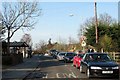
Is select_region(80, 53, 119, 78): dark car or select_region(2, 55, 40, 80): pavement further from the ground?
select_region(80, 53, 119, 78): dark car

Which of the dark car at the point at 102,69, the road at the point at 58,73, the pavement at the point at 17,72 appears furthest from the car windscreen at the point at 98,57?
the pavement at the point at 17,72

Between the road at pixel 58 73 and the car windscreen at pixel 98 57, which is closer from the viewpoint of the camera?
the road at pixel 58 73

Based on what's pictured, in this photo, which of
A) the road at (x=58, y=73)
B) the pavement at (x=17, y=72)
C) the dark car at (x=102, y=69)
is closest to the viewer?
the dark car at (x=102, y=69)

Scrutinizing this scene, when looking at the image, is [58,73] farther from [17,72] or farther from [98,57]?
[98,57]

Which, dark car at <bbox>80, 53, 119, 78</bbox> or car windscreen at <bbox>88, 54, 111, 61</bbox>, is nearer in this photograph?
dark car at <bbox>80, 53, 119, 78</bbox>

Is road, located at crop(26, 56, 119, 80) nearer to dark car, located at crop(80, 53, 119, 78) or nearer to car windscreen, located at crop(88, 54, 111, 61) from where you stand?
dark car, located at crop(80, 53, 119, 78)

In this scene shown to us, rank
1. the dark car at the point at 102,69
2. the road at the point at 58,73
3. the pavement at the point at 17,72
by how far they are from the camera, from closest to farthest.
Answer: the dark car at the point at 102,69 → the road at the point at 58,73 → the pavement at the point at 17,72

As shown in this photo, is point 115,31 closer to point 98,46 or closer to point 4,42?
point 98,46

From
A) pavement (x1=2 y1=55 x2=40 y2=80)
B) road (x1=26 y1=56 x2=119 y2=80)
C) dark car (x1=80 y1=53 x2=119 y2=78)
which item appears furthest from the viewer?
pavement (x1=2 y1=55 x2=40 y2=80)

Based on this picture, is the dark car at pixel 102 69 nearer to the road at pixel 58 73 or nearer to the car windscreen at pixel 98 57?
the road at pixel 58 73

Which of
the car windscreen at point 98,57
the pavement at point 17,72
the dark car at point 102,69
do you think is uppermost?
the car windscreen at point 98,57

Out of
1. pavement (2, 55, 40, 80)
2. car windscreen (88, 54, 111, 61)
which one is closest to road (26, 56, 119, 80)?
pavement (2, 55, 40, 80)

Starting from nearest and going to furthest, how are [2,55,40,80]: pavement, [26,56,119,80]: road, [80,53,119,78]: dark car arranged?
[80,53,119,78]: dark car → [26,56,119,80]: road → [2,55,40,80]: pavement

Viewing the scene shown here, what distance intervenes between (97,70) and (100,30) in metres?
39.6
